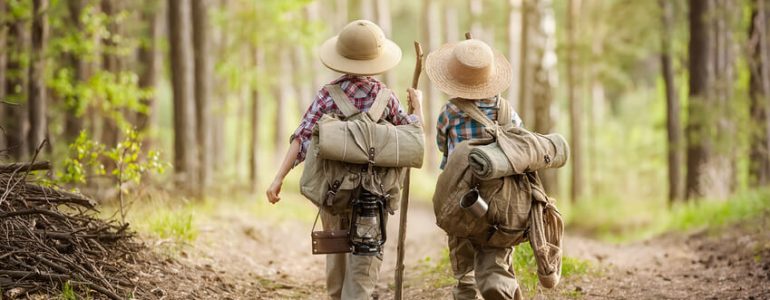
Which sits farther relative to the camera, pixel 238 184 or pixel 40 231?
pixel 238 184

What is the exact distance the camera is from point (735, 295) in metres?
6.32

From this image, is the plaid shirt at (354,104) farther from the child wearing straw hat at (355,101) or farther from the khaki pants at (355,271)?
the khaki pants at (355,271)

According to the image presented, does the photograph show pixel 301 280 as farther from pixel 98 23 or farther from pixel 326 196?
pixel 98 23

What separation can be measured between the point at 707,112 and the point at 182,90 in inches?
→ 362

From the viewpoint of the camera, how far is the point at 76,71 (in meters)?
14.4

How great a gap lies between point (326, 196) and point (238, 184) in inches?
447

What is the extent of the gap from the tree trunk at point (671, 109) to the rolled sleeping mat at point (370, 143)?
1295 cm

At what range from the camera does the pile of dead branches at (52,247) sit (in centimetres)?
516

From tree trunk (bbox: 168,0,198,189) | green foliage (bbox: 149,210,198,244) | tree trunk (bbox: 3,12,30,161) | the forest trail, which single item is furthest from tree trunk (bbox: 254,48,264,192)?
green foliage (bbox: 149,210,198,244)

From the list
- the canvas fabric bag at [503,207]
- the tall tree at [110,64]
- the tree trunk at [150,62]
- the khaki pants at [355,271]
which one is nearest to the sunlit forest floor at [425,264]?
the canvas fabric bag at [503,207]

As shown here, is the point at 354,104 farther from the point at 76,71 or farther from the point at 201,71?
the point at 76,71

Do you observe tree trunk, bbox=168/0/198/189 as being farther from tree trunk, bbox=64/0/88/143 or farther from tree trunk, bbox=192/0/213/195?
tree trunk, bbox=64/0/88/143

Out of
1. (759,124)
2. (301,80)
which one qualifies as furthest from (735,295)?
(301,80)

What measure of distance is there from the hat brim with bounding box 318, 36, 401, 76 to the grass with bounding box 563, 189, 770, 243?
612 centimetres
